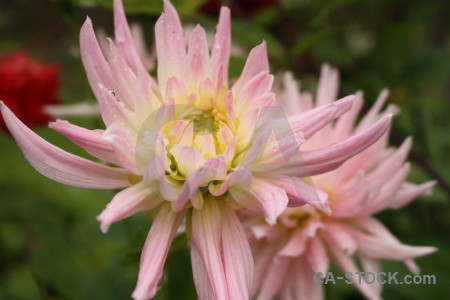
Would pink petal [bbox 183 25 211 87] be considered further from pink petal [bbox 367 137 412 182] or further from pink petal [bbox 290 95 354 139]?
pink petal [bbox 367 137 412 182]

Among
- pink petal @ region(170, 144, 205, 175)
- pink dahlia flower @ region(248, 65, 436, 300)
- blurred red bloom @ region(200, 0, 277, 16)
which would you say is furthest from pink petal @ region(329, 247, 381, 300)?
blurred red bloom @ region(200, 0, 277, 16)

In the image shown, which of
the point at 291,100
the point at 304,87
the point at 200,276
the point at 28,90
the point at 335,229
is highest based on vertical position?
the point at 28,90

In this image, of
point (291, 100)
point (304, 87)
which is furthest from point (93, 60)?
point (304, 87)

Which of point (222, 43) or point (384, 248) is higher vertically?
point (222, 43)

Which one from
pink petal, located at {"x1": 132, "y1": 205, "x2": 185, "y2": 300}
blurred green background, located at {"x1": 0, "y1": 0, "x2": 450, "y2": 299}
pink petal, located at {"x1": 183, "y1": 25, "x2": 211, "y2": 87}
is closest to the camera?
pink petal, located at {"x1": 132, "y1": 205, "x2": 185, "y2": 300}

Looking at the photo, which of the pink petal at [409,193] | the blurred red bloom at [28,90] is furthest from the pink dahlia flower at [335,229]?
the blurred red bloom at [28,90]

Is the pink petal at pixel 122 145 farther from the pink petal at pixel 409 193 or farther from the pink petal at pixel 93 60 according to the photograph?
the pink petal at pixel 409 193

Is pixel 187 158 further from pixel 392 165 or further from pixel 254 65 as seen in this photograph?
pixel 392 165
